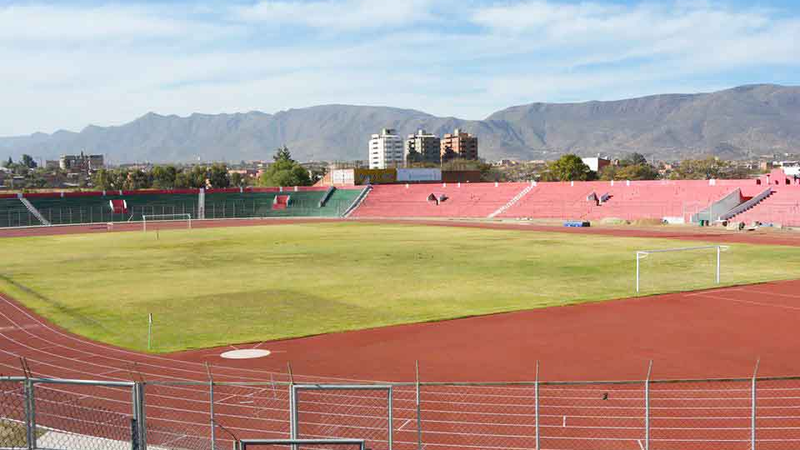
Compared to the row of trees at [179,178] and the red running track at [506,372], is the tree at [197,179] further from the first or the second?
the red running track at [506,372]

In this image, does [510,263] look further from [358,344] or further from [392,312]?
[358,344]

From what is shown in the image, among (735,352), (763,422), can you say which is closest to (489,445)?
(763,422)

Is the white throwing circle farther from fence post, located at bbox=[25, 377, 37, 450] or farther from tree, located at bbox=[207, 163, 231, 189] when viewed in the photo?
tree, located at bbox=[207, 163, 231, 189]

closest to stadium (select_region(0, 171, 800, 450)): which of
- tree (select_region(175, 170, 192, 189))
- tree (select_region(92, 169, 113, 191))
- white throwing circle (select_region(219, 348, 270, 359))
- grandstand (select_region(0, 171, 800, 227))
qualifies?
white throwing circle (select_region(219, 348, 270, 359))

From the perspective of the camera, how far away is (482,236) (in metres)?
68.8

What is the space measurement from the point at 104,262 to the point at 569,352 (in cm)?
3698

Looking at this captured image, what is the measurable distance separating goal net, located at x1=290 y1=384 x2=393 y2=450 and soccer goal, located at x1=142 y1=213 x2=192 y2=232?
7821 centimetres

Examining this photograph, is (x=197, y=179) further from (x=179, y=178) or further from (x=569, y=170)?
(x=569, y=170)

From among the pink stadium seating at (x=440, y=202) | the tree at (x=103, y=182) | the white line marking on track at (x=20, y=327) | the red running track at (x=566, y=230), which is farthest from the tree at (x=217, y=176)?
the white line marking on track at (x=20, y=327)

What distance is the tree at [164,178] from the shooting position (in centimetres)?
16925

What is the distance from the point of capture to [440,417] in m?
15.1

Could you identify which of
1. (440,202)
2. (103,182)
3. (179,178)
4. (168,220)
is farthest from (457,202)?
(103,182)

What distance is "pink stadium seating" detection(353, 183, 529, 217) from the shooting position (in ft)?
346

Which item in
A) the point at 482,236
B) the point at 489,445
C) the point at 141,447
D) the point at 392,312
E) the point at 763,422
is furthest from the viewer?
the point at 482,236
